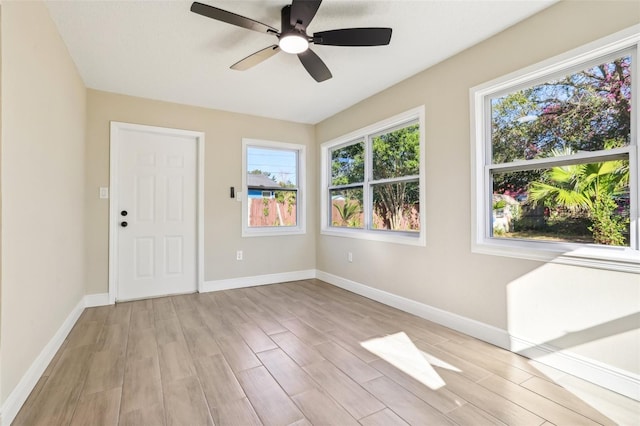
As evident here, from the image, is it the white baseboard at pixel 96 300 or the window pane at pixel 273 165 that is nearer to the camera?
the white baseboard at pixel 96 300

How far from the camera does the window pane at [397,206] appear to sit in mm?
3273

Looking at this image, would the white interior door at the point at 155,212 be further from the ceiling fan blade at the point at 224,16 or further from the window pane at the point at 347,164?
the ceiling fan blade at the point at 224,16

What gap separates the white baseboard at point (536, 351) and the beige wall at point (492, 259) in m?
0.05

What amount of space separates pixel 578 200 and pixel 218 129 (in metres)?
3.97

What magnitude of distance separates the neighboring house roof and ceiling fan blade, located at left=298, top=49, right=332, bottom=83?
2.14 m

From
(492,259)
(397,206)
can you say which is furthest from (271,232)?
(492,259)

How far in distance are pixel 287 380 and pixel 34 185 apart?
203 cm

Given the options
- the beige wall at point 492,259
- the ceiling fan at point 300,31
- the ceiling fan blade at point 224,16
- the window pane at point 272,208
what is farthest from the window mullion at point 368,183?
the ceiling fan blade at point 224,16

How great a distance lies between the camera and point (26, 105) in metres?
1.77

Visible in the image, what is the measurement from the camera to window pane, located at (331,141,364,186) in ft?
13.4

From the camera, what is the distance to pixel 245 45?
2586mm

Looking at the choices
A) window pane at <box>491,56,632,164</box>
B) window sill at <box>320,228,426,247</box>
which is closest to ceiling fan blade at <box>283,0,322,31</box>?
window pane at <box>491,56,632,164</box>

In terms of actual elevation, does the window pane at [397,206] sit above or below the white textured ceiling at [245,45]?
below

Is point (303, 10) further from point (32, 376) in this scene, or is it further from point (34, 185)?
point (32, 376)
